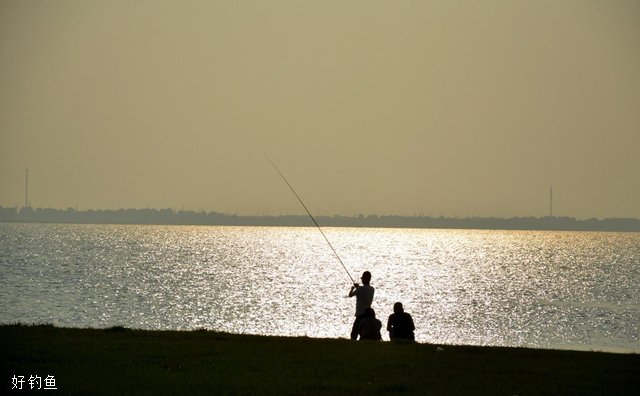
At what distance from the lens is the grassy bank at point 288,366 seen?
14.1 m


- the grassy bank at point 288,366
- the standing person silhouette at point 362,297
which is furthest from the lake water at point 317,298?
the grassy bank at point 288,366

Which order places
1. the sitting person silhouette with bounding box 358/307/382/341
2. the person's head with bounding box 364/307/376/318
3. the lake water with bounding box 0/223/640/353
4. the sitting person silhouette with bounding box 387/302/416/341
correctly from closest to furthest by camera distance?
the sitting person silhouette with bounding box 387/302/416/341, the sitting person silhouette with bounding box 358/307/382/341, the person's head with bounding box 364/307/376/318, the lake water with bounding box 0/223/640/353

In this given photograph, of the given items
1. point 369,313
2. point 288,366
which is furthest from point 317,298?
point 288,366

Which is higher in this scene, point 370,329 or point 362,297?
point 362,297

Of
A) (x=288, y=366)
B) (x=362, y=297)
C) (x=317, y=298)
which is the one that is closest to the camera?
(x=288, y=366)

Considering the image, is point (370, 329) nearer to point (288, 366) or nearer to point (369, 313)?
point (369, 313)

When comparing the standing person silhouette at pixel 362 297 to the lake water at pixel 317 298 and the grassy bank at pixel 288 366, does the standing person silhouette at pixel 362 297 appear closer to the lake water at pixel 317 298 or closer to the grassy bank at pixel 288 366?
the grassy bank at pixel 288 366

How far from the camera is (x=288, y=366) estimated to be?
1585cm

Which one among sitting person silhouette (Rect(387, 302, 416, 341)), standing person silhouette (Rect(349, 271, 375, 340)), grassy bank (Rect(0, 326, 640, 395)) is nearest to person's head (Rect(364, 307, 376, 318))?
standing person silhouette (Rect(349, 271, 375, 340))

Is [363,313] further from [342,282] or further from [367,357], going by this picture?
[342,282]

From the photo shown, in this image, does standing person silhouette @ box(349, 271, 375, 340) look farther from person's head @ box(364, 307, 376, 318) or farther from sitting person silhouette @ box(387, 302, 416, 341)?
sitting person silhouette @ box(387, 302, 416, 341)

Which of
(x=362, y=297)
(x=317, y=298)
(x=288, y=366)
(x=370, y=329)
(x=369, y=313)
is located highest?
(x=362, y=297)

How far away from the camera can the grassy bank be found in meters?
14.1

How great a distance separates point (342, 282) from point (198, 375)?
252 feet
